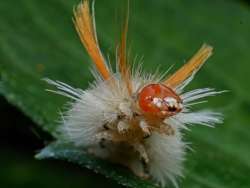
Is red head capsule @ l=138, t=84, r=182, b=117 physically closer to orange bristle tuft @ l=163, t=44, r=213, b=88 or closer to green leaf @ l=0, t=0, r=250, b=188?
orange bristle tuft @ l=163, t=44, r=213, b=88

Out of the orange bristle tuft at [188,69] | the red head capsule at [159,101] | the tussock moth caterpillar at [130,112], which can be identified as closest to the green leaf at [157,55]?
the tussock moth caterpillar at [130,112]

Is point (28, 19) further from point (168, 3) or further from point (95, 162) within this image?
point (95, 162)

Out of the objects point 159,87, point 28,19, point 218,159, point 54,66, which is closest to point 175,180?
point 218,159

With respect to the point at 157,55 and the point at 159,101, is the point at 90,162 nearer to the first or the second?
the point at 159,101

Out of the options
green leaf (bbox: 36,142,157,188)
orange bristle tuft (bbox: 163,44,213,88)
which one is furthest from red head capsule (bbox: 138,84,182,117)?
green leaf (bbox: 36,142,157,188)

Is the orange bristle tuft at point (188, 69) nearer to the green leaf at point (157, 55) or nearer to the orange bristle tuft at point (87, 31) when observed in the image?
the orange bristle tuft at point (87, 31)

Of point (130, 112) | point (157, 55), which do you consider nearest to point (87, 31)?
point (130, 112)
